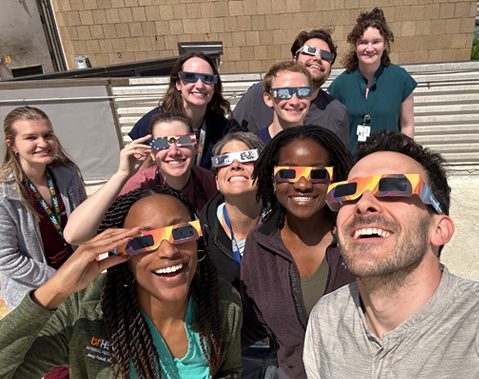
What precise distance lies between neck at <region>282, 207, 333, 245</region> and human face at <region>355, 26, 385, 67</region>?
213 centimetres

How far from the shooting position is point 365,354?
145cm

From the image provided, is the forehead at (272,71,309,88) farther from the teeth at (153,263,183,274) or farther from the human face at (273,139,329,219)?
the teeth at (153,263,183,274)

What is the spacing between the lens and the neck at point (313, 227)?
6.82 feet

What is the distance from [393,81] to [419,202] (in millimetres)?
2514

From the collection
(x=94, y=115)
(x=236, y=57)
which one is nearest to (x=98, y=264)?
(x=94, y=115)

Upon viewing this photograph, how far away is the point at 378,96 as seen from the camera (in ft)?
11.9

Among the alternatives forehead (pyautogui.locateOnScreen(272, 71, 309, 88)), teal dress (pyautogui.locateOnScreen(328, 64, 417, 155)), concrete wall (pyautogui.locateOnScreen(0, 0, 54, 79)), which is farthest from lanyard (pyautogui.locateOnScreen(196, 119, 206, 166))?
concrete wall (pyautogui.locateOnScreen(0, 0, 54, 79))

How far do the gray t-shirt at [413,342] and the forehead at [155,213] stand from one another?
817 millimetres

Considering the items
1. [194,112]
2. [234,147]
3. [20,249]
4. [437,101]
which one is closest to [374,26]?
[194,112]

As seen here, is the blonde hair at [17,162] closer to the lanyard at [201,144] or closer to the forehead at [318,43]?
the lanyard at [201,144]

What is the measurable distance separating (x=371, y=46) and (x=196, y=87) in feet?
5.70

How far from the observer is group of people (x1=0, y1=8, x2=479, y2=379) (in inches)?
55.2

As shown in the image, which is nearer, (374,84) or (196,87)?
(196,87)

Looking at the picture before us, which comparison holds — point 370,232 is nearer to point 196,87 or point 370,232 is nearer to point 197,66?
point 196,87
